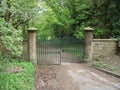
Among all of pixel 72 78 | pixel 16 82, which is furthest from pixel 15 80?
pixel 72 78

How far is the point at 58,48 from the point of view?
1107 centimetres

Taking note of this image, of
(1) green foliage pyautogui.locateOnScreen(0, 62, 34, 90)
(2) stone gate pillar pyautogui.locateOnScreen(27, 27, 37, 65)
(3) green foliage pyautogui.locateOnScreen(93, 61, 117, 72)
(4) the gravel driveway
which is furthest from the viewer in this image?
(2) stone gate pillar pyautogui.locateOnScreen(27, 27, 37, 65)

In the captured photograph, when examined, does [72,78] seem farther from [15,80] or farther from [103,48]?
[103,48]

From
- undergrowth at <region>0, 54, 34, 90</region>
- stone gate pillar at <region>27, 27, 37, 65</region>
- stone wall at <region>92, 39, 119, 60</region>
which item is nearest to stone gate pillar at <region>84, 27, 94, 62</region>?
stone wall at <region>92, 39, 119, 60</region>

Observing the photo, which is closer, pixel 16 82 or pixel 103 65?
pixel 16 82

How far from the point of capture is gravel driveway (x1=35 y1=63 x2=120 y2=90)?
23.3 feet

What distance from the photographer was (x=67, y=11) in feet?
55.1

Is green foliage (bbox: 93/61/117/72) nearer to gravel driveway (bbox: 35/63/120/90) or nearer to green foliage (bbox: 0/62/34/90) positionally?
gravel driveway (bbox: 35/63/120/90)

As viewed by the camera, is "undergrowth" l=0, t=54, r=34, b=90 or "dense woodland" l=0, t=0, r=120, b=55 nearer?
"undergrowth" l=0, t=54, r=34, b=90

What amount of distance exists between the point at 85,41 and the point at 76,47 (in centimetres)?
65

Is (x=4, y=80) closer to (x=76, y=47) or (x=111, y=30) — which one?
(x=76, y=47)

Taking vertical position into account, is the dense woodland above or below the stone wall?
above

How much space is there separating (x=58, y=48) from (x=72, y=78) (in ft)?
10.5

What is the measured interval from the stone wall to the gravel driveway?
1148 millimetres
